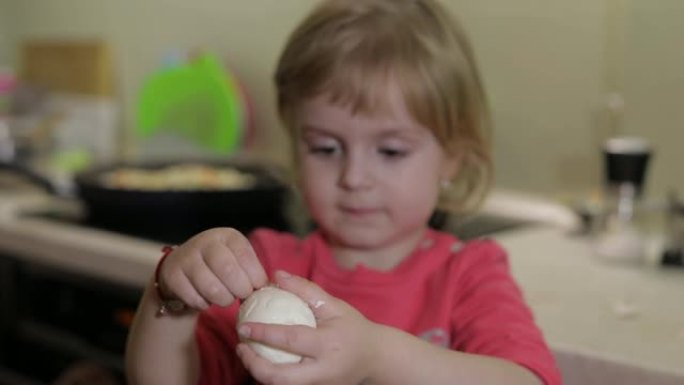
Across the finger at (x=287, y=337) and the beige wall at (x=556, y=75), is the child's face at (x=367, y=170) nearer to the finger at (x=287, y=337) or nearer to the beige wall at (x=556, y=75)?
the finger at (x=287, y=337)

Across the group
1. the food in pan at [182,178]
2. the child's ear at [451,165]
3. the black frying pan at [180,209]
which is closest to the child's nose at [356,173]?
the child's ear at [451,165]

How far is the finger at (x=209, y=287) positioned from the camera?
0.71 metres

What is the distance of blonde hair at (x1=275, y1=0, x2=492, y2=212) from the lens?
0.88m

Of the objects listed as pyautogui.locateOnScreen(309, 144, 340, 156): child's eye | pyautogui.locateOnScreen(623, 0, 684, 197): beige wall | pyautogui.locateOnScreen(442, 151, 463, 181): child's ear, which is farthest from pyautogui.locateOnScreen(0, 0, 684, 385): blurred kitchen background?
pyautogui.locateOnScreen(309, 144, 340, 156): child's eye

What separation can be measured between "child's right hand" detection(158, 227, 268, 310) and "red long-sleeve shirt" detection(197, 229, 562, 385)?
5.0 inches

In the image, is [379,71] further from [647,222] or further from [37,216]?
[37,216]

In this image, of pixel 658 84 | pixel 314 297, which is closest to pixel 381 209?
pixel 314 297

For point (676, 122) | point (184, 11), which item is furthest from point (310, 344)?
point (184, 11)

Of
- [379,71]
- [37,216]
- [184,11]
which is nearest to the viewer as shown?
[379,71]

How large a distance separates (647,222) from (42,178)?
3.44ft

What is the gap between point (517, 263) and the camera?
3.87ft

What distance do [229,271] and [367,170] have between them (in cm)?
22

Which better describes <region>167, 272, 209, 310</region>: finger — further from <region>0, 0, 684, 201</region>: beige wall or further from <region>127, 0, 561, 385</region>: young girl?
<region>0, 0, 684, 201</region>: beige wall

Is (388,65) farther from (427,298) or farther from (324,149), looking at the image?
(427,298)
